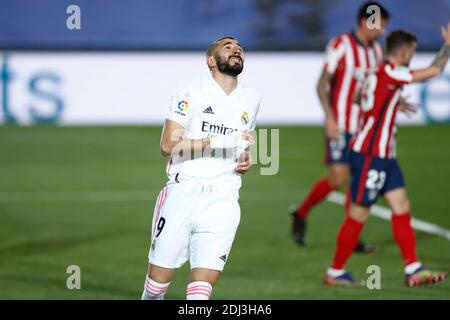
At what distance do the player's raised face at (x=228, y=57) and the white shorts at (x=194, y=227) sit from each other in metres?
0.76

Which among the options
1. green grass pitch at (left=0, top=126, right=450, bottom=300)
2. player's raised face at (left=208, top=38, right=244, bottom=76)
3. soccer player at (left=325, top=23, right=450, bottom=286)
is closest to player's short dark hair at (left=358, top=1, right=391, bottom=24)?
soccer player at (left=325, top=23, right=450, bottom=286)

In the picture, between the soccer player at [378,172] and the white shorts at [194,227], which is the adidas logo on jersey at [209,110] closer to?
the white shorts at [194,227]

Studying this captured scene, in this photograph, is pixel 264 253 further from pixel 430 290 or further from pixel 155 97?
pixel 155 97

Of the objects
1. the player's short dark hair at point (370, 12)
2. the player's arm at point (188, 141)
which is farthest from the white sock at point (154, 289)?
the player's short dark hair at point (370, 12)

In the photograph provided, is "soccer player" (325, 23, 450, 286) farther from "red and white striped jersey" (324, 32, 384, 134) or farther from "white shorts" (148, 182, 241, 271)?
"white shorts" (148, 182, 241, 271)

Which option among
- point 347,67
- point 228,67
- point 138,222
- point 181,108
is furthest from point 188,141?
point 138,222

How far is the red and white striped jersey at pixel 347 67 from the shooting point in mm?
Answer: 10891

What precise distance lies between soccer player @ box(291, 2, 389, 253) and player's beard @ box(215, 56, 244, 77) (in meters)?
3.54

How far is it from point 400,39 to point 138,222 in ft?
14.9

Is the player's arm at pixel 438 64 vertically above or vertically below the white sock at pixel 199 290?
above

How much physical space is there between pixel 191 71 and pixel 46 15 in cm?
348

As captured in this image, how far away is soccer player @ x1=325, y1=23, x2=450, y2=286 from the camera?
9.20 meters
